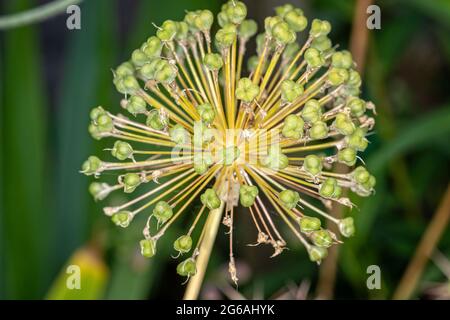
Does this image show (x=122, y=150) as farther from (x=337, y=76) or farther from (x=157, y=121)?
(x=337, y=76)

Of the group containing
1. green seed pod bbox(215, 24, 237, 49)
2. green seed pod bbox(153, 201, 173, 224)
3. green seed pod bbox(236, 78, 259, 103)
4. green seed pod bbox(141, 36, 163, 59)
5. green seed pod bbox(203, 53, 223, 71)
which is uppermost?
green seed pod bbox(215, 24, 237, 49)

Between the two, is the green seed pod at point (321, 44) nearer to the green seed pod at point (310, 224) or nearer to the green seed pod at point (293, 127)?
the green seed pod at point (293, 127)

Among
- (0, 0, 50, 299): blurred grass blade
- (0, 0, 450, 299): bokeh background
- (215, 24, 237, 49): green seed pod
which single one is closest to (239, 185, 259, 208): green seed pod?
(215, 24, 237, 49): green seed pod

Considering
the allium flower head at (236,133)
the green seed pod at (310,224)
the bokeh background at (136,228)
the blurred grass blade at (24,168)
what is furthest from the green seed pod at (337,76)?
the blurred grass blade at (24,168)

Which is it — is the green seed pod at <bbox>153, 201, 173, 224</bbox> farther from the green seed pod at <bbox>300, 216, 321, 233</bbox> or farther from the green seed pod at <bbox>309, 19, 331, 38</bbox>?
the green seed pod at <bbox>309, 19, 331, 38</bbox>

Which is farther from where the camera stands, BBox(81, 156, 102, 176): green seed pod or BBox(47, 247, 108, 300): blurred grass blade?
BBox(47, 247, 108, 300): blurred grass blade
